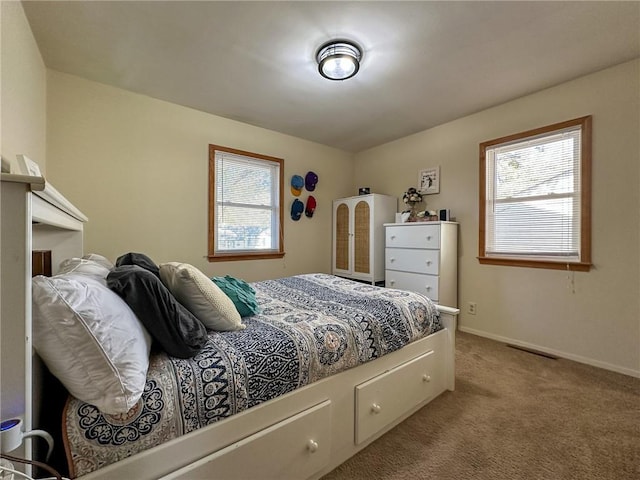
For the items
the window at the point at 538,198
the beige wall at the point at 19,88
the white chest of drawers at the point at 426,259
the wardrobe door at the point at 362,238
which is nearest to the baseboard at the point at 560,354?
the white chest of drawers at the point at 426,259

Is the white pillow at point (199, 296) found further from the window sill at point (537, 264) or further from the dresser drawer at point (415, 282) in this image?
the window sill at point (537, 264)

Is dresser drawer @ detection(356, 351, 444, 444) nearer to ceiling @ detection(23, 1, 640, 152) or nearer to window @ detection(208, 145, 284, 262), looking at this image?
ceiling @ detection(23, 1, 640, 152)

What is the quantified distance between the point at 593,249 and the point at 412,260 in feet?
5.09

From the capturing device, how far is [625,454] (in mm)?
1385

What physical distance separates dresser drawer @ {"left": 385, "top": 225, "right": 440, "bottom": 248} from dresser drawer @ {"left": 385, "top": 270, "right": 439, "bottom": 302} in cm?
34

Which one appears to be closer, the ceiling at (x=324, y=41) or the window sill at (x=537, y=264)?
the ceiling at (x=324, y=41)

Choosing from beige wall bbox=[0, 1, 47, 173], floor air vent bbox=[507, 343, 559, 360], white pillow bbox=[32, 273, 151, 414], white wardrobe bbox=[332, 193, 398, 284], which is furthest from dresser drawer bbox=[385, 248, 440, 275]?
beige wall bbox=[0, 1, 47, 173]

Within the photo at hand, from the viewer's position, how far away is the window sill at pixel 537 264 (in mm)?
2449

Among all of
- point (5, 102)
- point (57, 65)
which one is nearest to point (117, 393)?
point (5, 102)

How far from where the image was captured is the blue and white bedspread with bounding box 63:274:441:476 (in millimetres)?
789

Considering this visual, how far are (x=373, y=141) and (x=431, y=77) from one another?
1.64 m

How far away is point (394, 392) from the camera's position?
155 cm

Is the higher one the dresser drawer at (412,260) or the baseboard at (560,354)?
the dresser drawer at (412,260)

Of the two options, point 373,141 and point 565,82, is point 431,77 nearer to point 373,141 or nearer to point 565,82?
point 565,82
